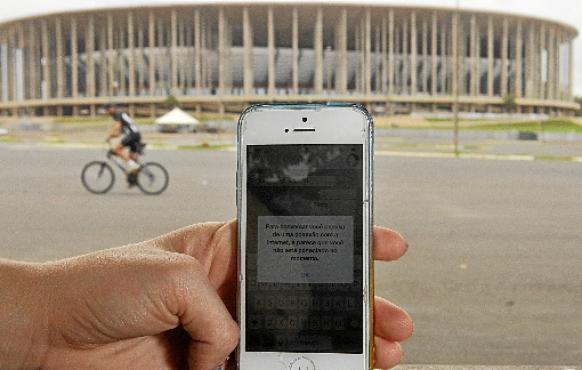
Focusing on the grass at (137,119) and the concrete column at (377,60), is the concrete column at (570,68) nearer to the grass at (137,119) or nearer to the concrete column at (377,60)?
the concrete column at (377,60)

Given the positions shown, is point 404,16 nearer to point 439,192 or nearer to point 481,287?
point 439,192

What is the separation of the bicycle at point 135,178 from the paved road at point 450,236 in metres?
0.26

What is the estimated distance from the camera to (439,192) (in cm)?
1698

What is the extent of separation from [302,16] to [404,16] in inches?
354

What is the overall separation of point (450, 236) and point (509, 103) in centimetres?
7325

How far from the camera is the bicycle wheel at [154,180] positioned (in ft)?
50.6

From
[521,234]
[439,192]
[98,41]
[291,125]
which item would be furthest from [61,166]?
[98,41]

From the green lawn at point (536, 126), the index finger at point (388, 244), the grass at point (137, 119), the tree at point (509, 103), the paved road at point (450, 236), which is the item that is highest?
Answer: the tree at point (509, 103)

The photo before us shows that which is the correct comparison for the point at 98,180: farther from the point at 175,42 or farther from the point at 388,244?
the point at 175,42

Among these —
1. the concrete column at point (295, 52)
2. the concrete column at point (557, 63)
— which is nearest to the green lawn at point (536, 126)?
the concrete column at point (557, 63)

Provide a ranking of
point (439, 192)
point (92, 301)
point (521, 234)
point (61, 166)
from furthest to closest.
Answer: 1. point (61, 166)
2. point (439, 192)
3. point (521, 234)
4. point (92, 301)

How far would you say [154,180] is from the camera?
15.6 m

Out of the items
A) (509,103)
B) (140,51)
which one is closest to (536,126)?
(509,103)

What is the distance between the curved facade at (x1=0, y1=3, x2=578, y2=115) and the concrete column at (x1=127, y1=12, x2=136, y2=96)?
12 centimetres
